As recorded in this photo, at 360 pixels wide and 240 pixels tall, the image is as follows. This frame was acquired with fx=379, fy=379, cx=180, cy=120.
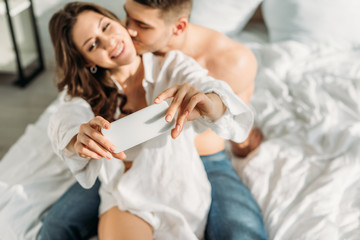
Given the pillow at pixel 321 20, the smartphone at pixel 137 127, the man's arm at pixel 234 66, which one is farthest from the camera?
the pillow at pixel 321 20

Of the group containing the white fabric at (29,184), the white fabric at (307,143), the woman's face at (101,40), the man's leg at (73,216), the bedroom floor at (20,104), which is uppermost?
the woman's face at (101,40)


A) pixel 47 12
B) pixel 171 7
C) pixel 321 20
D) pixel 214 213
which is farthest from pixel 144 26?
pixel 47 12

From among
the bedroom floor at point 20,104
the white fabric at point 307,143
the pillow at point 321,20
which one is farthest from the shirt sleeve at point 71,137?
the pillow at point 321,20

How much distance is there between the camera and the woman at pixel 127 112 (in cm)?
98

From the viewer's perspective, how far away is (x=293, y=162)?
1.28 meters

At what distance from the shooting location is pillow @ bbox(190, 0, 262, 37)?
1.89 metres

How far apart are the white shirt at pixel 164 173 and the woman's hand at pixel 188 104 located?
2.5 inches

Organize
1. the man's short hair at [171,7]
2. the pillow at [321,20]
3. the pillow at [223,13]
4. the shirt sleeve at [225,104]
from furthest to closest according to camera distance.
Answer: the pillow at [223,13] → the pillow at [321,20] → the man's short hair at [171,7] → the shirt sleeve at [225,104]

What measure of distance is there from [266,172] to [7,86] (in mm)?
1783

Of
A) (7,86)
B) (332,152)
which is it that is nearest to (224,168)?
(332,152)

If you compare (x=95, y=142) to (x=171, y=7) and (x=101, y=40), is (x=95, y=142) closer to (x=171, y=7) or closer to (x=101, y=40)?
(x=101, y=40)

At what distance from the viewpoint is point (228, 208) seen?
1.08 meters

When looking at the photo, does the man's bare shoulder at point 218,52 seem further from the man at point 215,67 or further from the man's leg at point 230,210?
the man's leg at point 230,210

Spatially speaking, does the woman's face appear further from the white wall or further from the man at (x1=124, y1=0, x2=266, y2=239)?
the white wall
